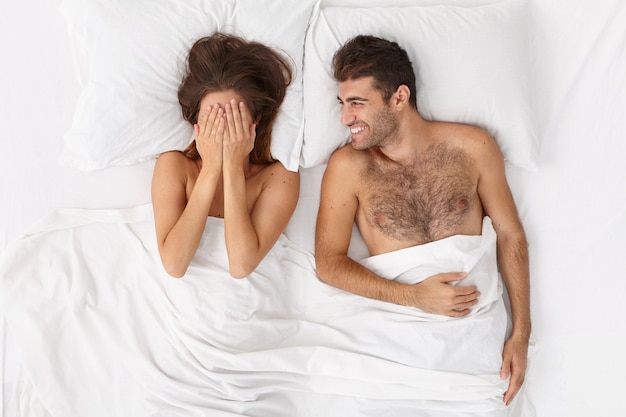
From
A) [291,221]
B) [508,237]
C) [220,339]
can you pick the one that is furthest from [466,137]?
[220,339]

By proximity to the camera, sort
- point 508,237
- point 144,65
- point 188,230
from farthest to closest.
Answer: point 508,237 < point 144,65 < point 188,230

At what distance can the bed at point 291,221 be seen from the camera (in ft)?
7.92

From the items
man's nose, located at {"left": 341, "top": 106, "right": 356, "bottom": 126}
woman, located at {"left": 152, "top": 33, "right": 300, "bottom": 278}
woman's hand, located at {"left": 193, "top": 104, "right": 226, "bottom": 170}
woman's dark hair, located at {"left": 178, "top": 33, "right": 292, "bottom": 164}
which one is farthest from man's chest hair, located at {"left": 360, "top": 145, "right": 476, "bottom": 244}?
woman's hand, located at {"left": 193, "top": 104, "right": 226, "bottom": 170}

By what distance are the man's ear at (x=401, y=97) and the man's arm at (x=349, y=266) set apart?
272 millimetres

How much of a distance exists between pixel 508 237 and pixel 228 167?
1.22m

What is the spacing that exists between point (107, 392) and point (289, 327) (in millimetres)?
747

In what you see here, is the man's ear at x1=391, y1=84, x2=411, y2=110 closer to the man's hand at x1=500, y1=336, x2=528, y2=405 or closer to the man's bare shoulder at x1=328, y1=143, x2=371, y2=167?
the man's bare shoulder at x1=328, y1=143, x2=371, y2=167

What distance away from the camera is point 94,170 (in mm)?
2588

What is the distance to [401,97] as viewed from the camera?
248 cm

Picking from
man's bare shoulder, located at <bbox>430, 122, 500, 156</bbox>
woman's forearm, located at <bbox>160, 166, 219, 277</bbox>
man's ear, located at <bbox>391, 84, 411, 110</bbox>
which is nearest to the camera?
woman's forearm, located at <bbox>160, 166, 219, 277</bbox>

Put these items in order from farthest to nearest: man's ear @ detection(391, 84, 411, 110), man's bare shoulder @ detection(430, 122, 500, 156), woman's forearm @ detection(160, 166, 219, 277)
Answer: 1. man's bare shoulder @ detection(430, 122, 500, 156)
2. man's ear @ detection(391, 84, 411, 110)
3. woman's forearm @ detection(160, 166, 219, 277)

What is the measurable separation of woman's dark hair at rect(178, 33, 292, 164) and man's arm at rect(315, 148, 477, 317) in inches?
12.7

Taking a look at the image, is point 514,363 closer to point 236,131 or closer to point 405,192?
point 405,192

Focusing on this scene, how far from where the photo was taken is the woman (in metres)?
2.39
